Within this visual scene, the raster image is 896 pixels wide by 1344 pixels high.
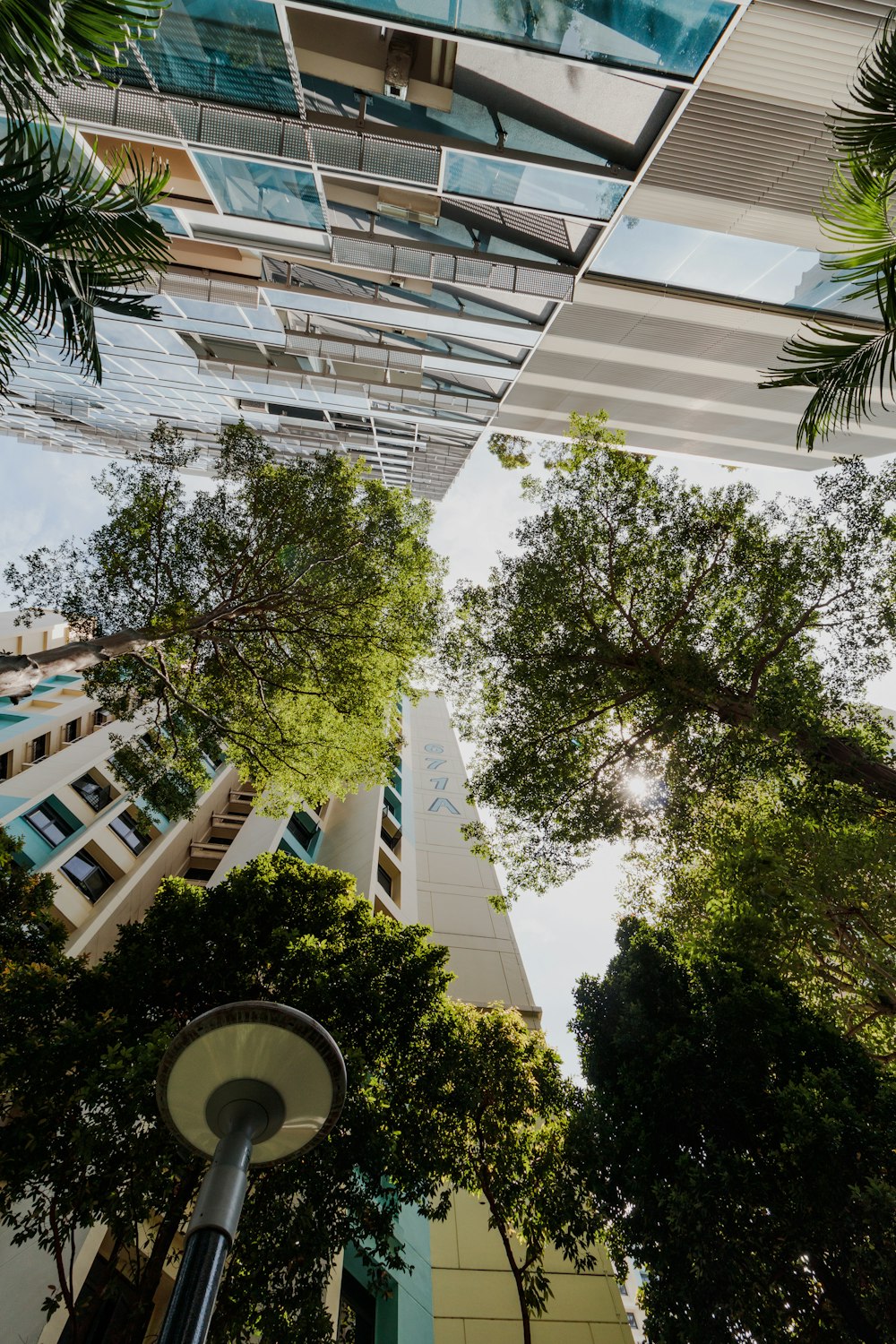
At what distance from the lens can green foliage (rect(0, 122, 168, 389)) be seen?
444 centimetres

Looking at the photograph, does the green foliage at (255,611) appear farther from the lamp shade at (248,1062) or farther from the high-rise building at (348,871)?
the lamp shade at (248,1062)

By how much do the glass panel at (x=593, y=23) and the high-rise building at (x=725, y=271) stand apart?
2.23 m

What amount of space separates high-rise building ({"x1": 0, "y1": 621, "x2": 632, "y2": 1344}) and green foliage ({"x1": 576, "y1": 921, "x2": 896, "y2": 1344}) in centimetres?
408

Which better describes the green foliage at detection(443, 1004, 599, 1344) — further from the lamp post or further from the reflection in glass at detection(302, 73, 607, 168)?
the reflection in glass at detection(302, 73, 607, 168)

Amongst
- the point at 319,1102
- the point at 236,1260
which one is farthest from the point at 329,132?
the point at 236,1260

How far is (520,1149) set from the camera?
8.17 m

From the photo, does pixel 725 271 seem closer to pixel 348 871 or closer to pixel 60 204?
pixel 60 204

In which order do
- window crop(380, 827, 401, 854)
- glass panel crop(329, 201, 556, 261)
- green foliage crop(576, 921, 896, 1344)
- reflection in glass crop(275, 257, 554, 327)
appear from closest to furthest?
1. green foliage crop(576, 921, 896, 1344)
2. glass panel crop(329, 201, 556, 261)
3. reflection in glass crop(275, 257, 554, 327)
4. window crop(380, 827, 401, 854)

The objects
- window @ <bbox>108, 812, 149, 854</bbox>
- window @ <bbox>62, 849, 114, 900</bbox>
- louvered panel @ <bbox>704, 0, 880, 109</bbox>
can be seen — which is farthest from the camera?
window @ <bbox>108, 812, 149, 854</bbox>

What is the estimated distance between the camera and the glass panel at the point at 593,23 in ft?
22.7

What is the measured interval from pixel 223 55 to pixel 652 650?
34.8ft

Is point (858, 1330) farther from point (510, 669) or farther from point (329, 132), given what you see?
point (329, 132)

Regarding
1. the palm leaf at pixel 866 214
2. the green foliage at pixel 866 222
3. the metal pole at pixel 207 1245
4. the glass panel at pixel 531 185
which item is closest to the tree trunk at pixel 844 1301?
the metal pole at pixel 207 1245

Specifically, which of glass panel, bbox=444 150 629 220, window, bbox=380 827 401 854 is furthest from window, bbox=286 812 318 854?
glass panel, bbox=444 150 629 220
